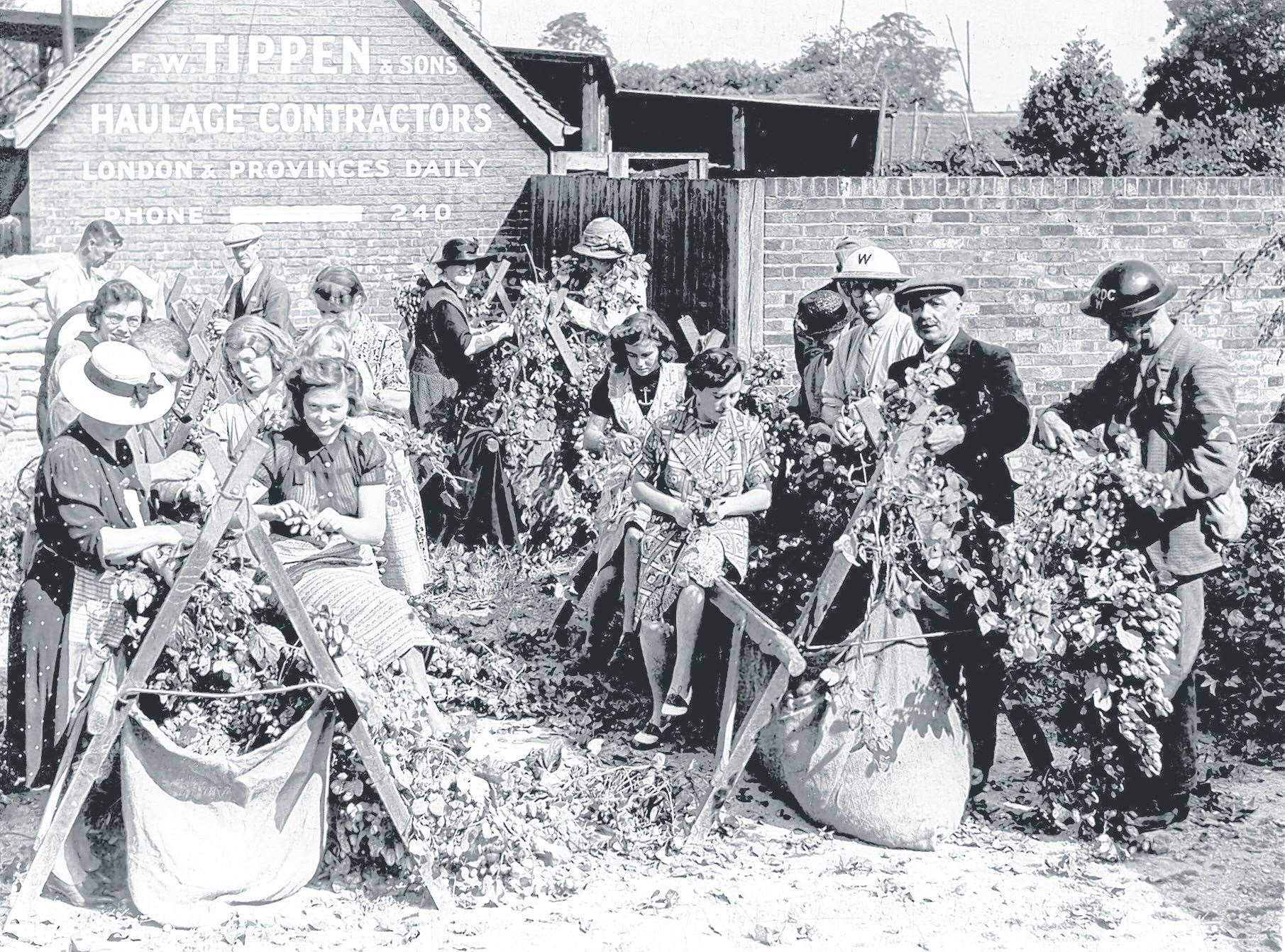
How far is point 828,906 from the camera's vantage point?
470 cm

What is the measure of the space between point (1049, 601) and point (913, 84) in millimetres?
45132

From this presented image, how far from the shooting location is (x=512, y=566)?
855 centimetres

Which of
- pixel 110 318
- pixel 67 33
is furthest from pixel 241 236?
pixel 67 33

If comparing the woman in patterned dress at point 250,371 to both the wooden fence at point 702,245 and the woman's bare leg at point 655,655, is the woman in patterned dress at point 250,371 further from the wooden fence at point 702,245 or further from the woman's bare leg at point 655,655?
the wooden fence at point 702,245

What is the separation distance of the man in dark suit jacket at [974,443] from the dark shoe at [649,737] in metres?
1.27

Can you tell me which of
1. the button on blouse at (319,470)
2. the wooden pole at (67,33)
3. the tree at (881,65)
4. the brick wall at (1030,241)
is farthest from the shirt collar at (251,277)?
the tree at (881,65)

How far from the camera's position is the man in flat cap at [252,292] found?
8.67 meters

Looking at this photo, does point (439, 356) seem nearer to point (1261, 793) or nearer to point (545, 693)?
point (545, 693)

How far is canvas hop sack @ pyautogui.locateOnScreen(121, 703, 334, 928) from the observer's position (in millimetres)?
4496

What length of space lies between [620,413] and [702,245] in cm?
331

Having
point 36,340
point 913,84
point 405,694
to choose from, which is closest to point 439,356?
point 405,694

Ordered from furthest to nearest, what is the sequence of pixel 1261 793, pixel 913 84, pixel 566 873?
pixel 913 84 < pixel 1261 793 < pixel 566 873

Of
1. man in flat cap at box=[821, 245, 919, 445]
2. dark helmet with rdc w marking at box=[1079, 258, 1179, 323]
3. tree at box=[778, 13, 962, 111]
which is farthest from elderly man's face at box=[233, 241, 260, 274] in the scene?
tree at box=[778, 13, 962, 111]

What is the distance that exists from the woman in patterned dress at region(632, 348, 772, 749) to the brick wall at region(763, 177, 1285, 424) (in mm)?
3507
